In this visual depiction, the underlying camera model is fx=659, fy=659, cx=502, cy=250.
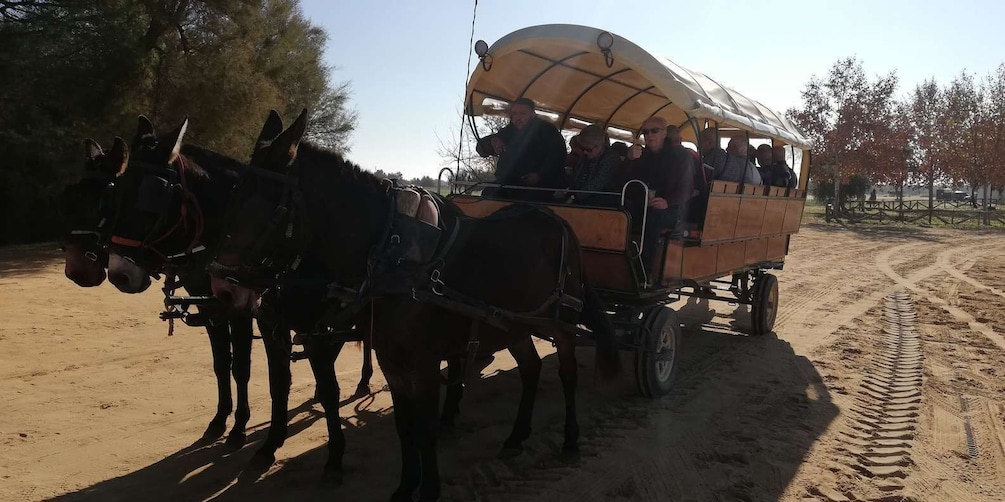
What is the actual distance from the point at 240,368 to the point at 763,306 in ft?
20.7

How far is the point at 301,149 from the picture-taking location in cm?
343

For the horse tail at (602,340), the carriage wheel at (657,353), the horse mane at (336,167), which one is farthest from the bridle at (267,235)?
the carriage wheel at (657,353)

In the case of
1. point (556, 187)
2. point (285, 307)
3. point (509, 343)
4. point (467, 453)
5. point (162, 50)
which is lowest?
point (467, 453)

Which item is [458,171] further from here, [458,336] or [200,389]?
[200,389]

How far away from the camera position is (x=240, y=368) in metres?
4.79

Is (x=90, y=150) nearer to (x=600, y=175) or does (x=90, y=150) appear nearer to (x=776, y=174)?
(x=600, y=175)

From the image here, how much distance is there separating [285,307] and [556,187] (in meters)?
2.98

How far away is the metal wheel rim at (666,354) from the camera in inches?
231

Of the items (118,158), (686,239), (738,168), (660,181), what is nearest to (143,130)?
(118,158)

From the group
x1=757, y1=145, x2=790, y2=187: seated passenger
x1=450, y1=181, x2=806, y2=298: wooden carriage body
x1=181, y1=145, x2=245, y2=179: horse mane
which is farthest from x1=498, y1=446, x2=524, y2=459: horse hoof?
x1=757, y1=145, x2=790, y2=187: seated passenger

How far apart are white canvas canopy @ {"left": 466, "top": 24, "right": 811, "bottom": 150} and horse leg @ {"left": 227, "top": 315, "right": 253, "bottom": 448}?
10.3 ft

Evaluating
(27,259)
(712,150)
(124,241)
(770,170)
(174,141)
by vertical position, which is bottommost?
(27,259)

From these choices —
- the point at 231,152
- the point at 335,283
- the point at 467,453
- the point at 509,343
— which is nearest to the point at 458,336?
the point at 509,343

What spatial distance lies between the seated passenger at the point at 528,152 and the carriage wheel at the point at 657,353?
1465mm
